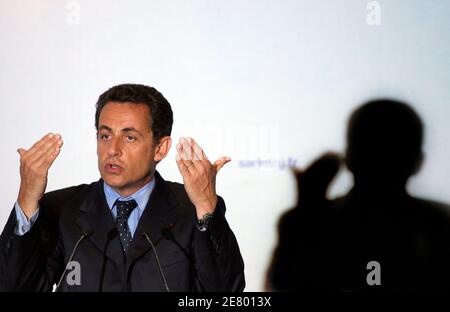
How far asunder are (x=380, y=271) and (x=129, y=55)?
1.07 meters

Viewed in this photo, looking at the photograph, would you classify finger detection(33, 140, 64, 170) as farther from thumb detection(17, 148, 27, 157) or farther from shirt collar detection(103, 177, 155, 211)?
shirt collar detection(103, 177, 155, 211)

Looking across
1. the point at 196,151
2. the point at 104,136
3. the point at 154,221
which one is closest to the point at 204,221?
the point at 154,221

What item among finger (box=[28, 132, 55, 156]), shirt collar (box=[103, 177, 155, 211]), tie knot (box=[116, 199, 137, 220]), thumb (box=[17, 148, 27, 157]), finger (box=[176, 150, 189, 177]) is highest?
finger (box=[28, 132, 55, 156])

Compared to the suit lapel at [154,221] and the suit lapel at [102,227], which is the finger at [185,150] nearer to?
the suit lapel at [154,221]

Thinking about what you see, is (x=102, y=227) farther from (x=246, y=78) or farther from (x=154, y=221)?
(x=246, y=78)

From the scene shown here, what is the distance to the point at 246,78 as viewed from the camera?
2.03 metres

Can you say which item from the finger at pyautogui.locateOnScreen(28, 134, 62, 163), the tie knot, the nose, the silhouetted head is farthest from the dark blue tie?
the silhouetted head

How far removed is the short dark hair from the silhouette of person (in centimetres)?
49

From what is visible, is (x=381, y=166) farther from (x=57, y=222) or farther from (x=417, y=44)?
(x=57, y=222)

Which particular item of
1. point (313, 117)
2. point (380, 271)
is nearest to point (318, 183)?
point (313, 117)

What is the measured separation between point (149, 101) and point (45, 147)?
34 centimetres

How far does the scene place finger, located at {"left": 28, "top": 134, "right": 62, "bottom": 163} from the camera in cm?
180

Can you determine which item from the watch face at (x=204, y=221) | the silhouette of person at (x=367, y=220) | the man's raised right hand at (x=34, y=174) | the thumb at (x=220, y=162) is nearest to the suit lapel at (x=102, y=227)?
the man's raised right hand at (x=34, y=174)

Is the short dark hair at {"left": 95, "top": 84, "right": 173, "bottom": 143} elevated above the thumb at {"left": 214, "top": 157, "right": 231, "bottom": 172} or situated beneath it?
elevated above
